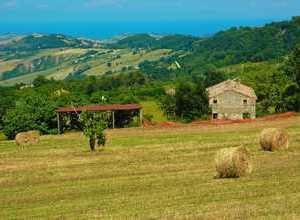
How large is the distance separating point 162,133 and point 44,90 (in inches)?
3135

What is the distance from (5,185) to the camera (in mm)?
31172

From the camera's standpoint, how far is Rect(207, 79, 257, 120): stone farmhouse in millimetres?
93562

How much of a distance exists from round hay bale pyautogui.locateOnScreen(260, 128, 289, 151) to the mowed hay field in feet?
1.97

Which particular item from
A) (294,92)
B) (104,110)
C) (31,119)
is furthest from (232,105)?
(31,119)

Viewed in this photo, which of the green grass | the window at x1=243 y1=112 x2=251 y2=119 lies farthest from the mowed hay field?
the green grass

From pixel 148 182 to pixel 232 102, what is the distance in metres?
67.2

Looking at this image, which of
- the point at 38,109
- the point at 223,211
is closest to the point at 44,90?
the point at 38,109

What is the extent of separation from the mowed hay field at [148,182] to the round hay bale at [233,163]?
576mm

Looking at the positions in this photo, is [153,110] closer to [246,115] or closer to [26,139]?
[246,115]

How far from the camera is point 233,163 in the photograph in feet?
88.6

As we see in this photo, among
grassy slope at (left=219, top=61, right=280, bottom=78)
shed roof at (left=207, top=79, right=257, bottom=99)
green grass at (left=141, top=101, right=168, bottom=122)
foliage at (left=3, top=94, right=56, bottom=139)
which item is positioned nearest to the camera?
foliage at (left=3, top=94, right=56, bottom=139)

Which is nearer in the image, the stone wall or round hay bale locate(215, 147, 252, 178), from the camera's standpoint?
round hay bale locate(215, 147, 252, 178)

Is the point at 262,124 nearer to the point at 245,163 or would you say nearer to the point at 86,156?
the point at 86,156

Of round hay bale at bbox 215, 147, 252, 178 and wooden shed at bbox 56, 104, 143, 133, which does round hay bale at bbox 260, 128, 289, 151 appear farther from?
wooden shed at bbox 56, 104, 143, 133
